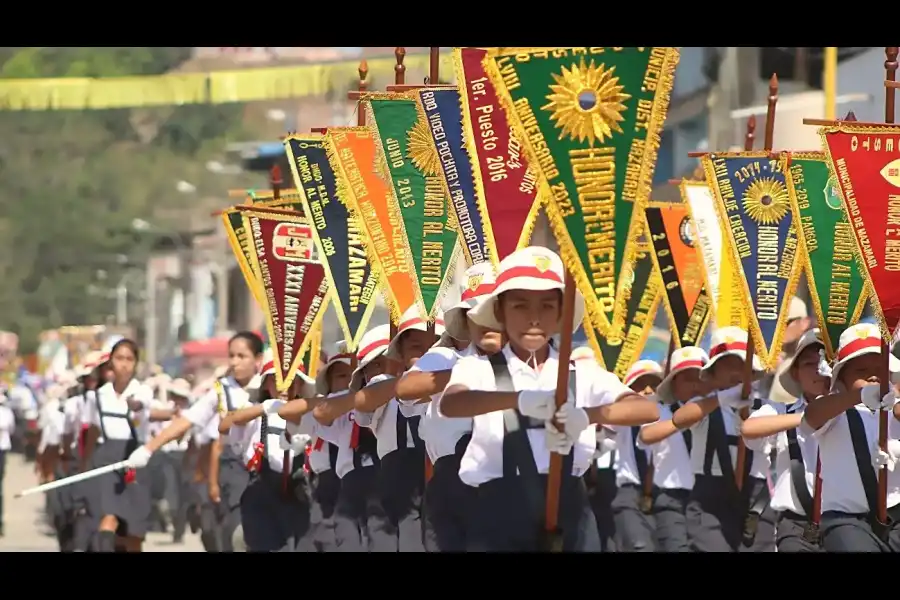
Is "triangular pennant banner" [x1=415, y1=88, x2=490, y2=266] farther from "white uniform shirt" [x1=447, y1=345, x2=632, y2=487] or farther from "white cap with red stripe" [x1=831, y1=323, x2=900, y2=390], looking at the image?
"white uniform shirt" [x1=447, y1=345, x2=632, y2=487]

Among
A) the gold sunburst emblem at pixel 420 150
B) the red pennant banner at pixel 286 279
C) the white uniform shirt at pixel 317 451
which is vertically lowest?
the white uniform shirt at pixel 317 451

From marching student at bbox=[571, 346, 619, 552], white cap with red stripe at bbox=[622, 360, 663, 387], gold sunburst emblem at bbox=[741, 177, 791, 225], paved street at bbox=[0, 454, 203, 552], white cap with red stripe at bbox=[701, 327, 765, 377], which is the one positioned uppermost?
gold sunburst emblem at bbox=[741, 177, 791, 225]

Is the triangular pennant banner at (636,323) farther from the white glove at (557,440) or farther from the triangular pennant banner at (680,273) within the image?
the white glove at (557,440)

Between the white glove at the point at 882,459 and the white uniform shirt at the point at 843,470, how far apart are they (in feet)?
0.20

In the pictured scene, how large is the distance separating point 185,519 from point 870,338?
9.82 meters

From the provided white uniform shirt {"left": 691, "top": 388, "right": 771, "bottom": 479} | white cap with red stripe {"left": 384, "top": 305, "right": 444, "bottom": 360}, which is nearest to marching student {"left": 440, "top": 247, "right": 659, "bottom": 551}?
white cap with red stripe {"left": 384, "top": 305, "right": 444, "bottom": 360}

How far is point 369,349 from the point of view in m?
11.1

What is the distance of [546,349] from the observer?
766 centimetres

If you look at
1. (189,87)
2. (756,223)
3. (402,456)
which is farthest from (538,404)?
(189,87)

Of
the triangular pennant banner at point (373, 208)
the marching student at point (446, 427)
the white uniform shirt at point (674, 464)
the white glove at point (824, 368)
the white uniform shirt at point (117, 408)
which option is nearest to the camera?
the marching student at point (446, 427)

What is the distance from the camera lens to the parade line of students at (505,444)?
297 inches

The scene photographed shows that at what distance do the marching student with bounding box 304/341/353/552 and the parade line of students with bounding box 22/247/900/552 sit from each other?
2cm

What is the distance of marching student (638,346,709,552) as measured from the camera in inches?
485

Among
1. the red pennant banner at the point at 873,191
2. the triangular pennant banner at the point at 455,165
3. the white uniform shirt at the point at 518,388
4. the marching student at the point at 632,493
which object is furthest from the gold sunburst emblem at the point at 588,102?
the marching student at the point at 632,493
